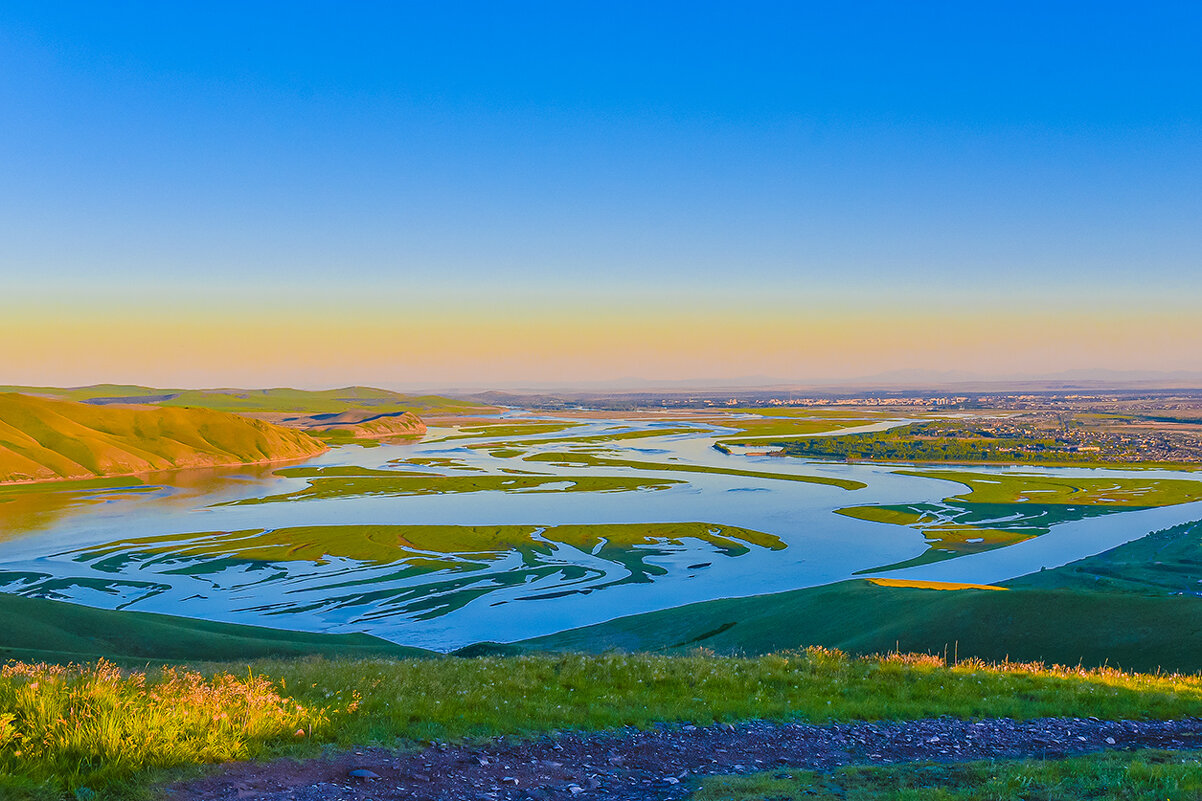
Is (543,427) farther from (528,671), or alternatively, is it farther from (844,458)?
(528,671)

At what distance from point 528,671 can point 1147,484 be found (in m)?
94.4

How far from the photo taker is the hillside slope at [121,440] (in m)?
98.5

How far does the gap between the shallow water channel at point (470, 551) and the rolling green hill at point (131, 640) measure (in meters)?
6.14

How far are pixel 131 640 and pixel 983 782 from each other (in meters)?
29.3

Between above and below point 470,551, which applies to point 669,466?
above

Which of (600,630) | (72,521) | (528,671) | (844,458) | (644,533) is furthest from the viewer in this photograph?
(844,458)

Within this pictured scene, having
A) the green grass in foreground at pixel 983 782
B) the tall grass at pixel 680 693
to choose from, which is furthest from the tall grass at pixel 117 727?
the green grass in foreground at pixel 983 782

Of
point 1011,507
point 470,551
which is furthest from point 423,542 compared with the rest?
point 1011,507

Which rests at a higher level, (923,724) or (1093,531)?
(923,724)

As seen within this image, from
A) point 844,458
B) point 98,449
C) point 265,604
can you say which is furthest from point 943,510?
point 98,449

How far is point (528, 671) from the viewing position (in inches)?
543

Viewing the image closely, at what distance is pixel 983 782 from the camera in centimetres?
783

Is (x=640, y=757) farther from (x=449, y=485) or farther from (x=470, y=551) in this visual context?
(x=449, y=485)

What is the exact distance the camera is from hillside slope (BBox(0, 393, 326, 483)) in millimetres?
98500
